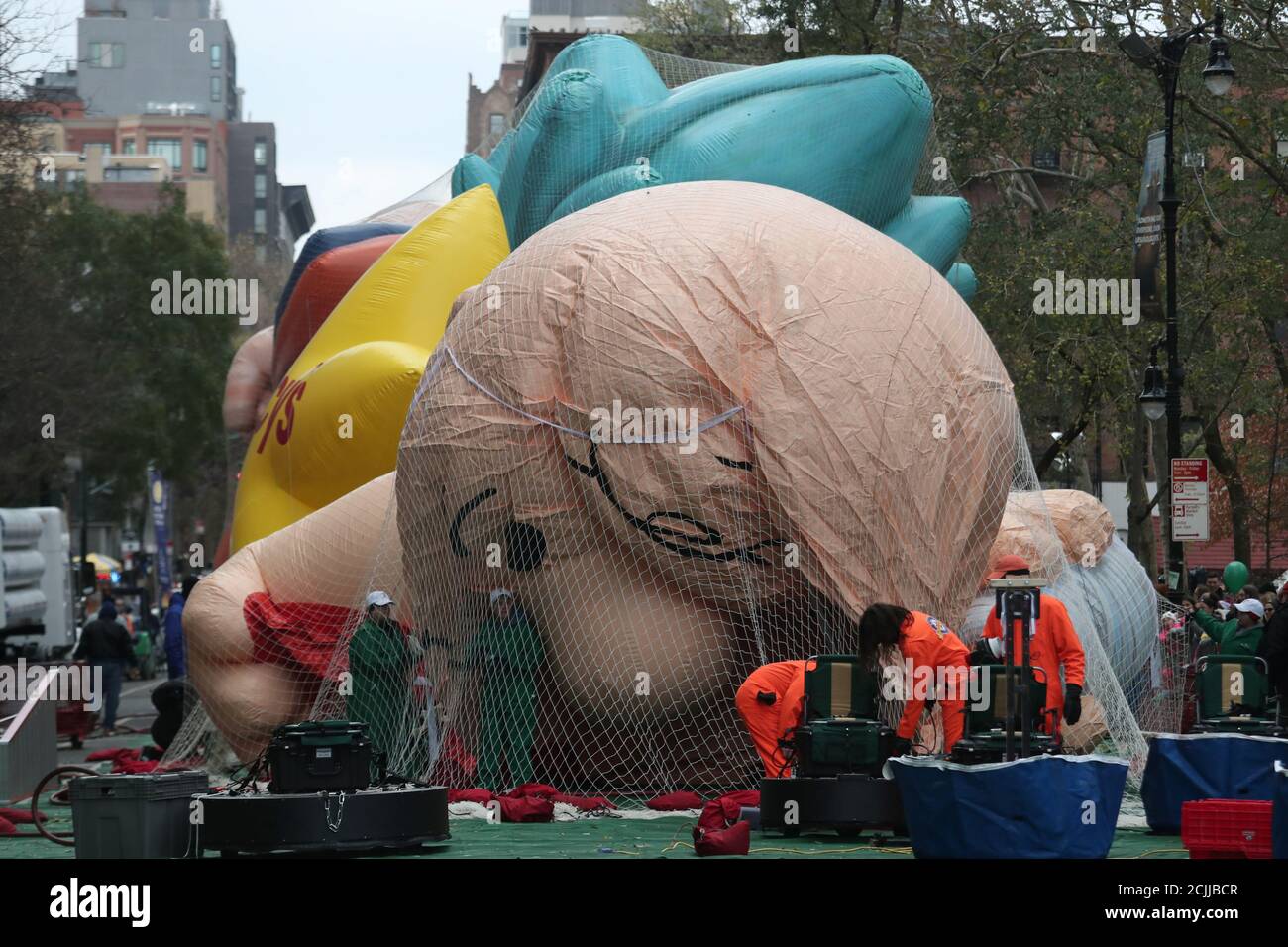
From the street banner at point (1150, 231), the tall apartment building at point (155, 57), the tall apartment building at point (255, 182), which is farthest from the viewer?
the tall apartment building at point (255, 182)

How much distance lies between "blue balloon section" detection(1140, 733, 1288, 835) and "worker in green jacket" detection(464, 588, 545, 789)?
13.5 feet

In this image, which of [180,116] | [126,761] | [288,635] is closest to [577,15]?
[180,116]

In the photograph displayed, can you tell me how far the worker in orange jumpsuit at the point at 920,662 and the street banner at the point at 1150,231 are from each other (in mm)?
12027

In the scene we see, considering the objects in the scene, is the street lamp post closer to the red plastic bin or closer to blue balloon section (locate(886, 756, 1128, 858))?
the red plastic bin

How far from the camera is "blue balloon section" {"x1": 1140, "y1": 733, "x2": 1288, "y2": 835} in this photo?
36.9 feet

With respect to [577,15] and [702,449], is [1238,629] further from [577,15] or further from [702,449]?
[577,15]

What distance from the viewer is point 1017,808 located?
962cm

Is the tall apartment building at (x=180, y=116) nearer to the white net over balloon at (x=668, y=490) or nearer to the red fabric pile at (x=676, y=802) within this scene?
the white net over balloon at (x=668, y=490)

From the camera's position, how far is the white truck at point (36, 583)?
2850 centimetres

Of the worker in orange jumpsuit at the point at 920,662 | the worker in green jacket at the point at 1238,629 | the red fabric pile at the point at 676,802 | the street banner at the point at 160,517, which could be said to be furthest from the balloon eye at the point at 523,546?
the street banner at the point at 160,517
